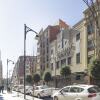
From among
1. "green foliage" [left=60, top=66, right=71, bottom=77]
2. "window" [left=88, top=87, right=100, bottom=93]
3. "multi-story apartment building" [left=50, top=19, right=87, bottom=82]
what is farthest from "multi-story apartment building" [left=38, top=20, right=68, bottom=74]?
"window" [left=88, top=87, right=100, bottom=93]

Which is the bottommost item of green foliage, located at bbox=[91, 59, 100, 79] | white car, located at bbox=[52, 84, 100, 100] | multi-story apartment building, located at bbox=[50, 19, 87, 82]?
white car, located at bbox=[52, 84, 100, 100]

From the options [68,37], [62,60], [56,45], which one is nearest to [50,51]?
[56,45]

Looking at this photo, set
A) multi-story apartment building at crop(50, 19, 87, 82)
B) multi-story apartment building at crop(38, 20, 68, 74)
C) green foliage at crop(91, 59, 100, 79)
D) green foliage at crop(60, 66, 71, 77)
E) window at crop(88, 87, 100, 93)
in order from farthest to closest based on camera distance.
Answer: multi-story apartment building at crop(38, 20, 68, 74), green foliage at crop(60, 66, 71, 77), multi-story apartment building at crop(50, 19, 87, 82), green foliage at crop(91, 59, 100, 79), window at crop(88, 87, 100, 93)

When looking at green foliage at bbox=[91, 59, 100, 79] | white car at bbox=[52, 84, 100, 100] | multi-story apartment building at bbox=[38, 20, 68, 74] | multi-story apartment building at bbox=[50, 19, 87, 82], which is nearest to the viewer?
white car at bbox=[52, 84, 100, 100]

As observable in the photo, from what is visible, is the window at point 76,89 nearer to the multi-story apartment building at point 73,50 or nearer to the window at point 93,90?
the window at point 93,90

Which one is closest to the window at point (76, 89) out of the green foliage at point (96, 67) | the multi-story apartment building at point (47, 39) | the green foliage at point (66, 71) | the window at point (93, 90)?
the window at point (93, 90)

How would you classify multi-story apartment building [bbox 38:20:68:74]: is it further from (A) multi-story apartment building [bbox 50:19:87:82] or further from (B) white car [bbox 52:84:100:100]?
(B) white car [bbox 52:84:100:100]

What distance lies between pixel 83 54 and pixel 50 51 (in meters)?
24.7

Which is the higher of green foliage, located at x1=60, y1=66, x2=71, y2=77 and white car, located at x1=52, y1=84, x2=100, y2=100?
green foliage, located at x1=60, y1=66, x2=71, y2=77

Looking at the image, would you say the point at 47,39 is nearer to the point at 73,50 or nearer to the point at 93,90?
the point at 73,50

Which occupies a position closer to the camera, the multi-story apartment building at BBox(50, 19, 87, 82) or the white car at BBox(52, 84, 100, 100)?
the white car at BBox(52, 84, 100, 100)

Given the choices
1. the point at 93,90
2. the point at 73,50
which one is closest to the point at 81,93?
the point at 93,90

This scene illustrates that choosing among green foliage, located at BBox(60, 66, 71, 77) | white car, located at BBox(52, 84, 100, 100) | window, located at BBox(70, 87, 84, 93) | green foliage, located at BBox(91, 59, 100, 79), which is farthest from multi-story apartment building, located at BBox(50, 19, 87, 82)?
window, located at BBox(70, 87, 84, 93)

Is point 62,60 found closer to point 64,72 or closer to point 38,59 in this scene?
point 64,72
